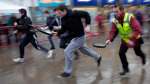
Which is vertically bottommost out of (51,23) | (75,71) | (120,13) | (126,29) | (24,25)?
(75,71)

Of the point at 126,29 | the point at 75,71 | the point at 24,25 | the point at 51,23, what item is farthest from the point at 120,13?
the point at 51,23

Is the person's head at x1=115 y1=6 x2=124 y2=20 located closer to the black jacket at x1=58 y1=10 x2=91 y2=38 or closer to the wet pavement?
the black jacket at x1=58 y1=10 x2=91 y2=38

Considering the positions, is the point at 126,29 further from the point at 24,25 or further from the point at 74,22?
the point at 24,25

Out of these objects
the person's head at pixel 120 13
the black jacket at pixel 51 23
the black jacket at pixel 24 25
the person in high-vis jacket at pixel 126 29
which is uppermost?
the person's head at pixel 120 13

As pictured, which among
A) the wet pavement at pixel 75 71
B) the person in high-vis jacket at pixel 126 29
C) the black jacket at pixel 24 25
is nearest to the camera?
the person in high-vis jacket at pixel 126 29

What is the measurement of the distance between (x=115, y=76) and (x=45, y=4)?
17.8 m

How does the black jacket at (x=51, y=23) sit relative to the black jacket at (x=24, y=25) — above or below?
below

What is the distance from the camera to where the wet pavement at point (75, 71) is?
849cm

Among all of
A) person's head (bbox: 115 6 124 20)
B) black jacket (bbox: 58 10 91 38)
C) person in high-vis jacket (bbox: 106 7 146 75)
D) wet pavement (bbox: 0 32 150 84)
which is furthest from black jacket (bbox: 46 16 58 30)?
person's head (bbox: 115 6 124 20)

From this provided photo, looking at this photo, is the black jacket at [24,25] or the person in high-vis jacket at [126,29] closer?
the person in high-vis jacket at [126,29]

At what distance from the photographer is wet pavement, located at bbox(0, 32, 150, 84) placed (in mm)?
8492

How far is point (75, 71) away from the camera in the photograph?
9.55m

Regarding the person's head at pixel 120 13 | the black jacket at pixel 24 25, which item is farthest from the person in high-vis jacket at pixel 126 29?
the black jacket at pixel 24 25

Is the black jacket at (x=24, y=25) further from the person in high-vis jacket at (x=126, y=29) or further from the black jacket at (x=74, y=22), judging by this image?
the person in high-vis jacket at (x=126, y=29)
